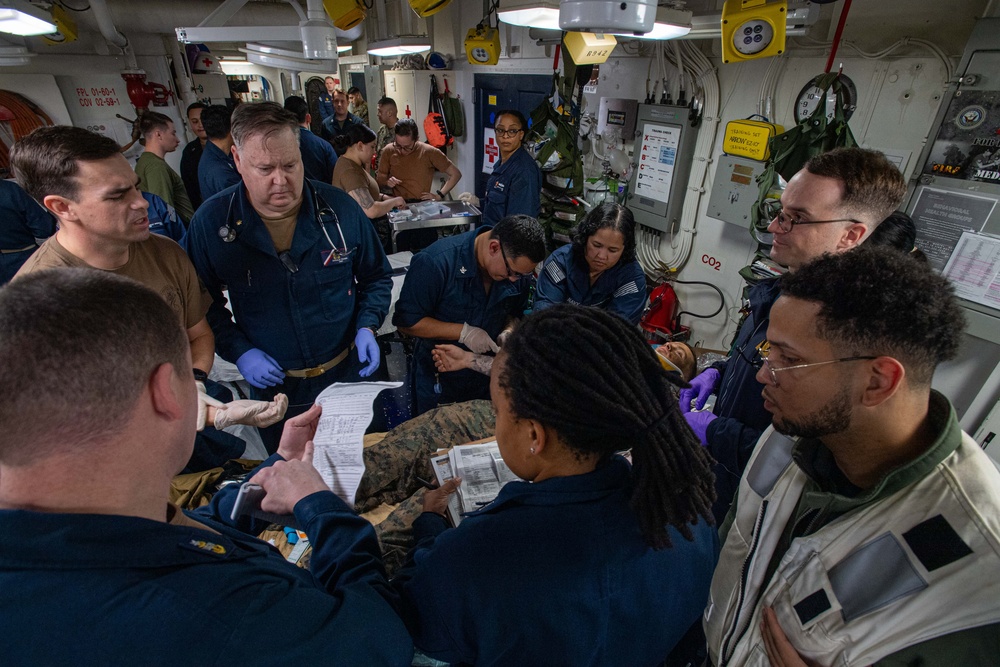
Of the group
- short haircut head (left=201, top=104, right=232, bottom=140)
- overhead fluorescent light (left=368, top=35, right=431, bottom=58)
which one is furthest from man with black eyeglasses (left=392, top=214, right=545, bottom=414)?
overhead fluorescent light (left=368, top=35, right=431, bottom=58)

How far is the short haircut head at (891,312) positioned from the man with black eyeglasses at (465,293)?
134cm

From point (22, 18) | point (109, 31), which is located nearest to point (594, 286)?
point (22, 18)

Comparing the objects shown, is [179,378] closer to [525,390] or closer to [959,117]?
[525,390]

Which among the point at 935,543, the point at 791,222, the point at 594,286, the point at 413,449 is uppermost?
the point at 791,222

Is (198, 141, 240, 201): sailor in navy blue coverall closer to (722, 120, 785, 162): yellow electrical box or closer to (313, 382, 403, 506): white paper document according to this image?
(313, 382, 403, 506): white paper document

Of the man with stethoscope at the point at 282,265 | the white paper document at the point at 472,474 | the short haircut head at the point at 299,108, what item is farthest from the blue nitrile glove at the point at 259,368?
the short haircut head at the point at 299,108

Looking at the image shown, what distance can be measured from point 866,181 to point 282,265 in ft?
7.81

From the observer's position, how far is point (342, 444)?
1.77 meters

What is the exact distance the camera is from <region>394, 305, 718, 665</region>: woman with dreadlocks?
2.94 feet

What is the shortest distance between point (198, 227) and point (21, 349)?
65.4 inches

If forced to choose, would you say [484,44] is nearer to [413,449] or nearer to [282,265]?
[282,265]

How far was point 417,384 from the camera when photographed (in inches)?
112

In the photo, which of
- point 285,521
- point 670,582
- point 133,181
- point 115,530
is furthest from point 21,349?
point 133,181

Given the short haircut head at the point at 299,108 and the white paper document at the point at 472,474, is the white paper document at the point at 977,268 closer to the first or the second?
the white paper document at the point at 472,474
